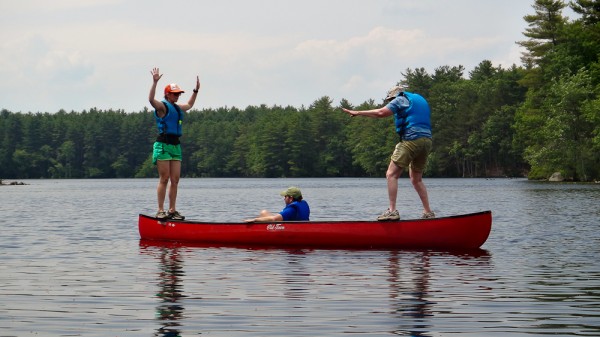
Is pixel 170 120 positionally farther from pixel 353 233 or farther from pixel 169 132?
pixel 353 233

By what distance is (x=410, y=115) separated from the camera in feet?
55.9

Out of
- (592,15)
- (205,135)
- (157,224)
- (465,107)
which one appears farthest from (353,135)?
(157,224)

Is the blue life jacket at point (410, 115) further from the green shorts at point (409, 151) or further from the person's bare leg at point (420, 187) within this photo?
the person's bare leg at point (420, 187)

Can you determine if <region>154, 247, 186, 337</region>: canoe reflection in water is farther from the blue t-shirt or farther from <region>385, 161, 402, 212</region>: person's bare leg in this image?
<region>385, 161, 402, 212</region>: person's bare leg

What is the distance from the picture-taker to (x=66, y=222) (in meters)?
27.9

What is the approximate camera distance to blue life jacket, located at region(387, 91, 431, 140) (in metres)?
16.9

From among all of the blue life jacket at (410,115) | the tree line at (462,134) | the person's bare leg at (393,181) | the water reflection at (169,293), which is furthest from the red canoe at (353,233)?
the tree line at (462,134)

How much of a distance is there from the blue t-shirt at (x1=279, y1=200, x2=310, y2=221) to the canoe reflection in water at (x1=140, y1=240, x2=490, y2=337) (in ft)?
2.79

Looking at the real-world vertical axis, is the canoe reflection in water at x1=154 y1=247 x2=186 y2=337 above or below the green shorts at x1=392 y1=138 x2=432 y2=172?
below

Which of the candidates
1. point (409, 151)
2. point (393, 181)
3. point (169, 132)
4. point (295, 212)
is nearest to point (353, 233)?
point (393, 181)

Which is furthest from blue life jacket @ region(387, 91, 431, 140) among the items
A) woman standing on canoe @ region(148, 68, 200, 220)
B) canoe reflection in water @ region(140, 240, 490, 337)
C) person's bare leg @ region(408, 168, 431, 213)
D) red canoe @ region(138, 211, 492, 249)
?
woman standing on canoe @ region(148, 68, 200, 220)

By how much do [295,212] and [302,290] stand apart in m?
6.30

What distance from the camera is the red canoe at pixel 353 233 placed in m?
16.8

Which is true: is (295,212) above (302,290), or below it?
above
